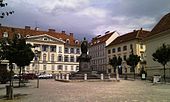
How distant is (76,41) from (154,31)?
4746 centimetres

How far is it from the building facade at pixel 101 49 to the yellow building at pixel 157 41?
39.1 meters

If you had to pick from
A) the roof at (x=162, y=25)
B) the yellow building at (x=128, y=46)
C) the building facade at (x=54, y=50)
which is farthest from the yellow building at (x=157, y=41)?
the building facade at (x=54, y=50)

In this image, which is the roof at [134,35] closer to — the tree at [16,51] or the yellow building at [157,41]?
the yellow building at [157,41]

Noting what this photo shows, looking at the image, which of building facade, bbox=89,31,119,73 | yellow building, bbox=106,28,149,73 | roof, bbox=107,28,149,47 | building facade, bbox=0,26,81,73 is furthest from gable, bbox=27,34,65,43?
roof, bbox=107,28,149,47

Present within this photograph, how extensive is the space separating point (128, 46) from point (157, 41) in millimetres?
29456

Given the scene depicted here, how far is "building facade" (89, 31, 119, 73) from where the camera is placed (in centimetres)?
9819

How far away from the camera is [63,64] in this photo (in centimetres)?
9500

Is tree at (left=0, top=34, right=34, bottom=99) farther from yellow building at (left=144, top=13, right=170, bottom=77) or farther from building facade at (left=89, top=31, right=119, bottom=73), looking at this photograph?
building facade at (left=89, top=31, right=119, bottom=73)

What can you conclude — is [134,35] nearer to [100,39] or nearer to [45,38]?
[100,39]

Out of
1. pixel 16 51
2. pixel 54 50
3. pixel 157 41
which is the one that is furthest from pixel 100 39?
pixel 16 51

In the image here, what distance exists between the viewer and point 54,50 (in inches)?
3688

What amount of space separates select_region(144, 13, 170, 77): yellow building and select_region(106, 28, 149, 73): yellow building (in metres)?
17.6

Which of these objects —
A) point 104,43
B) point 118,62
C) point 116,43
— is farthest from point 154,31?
point 104,43

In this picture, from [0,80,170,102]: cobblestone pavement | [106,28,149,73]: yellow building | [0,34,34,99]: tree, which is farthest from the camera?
[106,28,149,73]: yellow building
